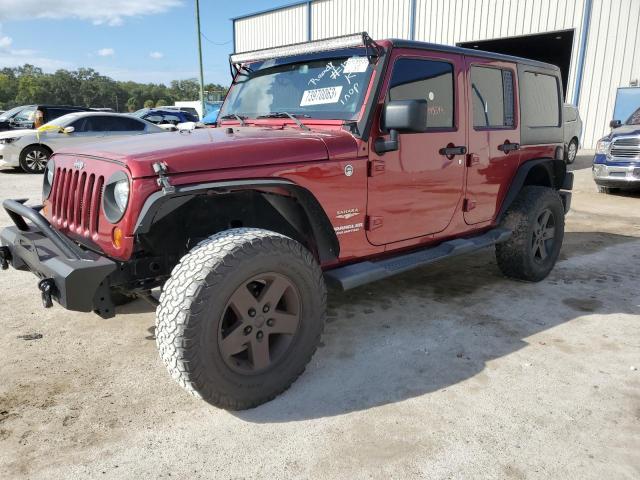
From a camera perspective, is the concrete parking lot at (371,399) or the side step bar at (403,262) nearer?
the concrete parking lot at (371,399)

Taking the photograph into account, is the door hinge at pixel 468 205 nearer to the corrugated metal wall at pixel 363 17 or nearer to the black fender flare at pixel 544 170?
the black fender flare at pixel 544 170

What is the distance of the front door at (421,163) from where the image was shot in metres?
3.32

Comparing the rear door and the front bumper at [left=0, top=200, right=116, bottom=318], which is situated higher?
the rear door

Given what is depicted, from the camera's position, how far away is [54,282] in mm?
2488

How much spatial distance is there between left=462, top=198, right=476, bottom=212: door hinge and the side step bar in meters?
0.25

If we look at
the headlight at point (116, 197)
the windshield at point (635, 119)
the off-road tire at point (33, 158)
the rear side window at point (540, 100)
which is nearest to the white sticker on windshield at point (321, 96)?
the headlight at point (116, 197)

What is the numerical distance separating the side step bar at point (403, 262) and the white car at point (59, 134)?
903 cm

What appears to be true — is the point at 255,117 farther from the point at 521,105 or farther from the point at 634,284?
the point at 634,284

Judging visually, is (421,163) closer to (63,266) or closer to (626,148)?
(63,266)

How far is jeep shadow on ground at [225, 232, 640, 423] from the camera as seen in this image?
287cm

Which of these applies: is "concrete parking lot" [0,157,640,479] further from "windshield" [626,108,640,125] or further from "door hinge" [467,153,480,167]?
"windshield" [626,108,640,125]

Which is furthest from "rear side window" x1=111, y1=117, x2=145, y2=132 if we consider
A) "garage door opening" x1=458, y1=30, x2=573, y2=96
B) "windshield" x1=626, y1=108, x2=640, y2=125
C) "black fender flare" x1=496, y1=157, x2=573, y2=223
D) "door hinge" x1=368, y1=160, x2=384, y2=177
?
"garage door opening" x1=458, y1=30, x2=573, y2=96

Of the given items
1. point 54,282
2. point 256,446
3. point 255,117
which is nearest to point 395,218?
point 255,117

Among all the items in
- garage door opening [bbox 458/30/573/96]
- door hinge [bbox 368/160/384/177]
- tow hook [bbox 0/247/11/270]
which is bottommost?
tow hook [bbox 0/247/11/270]
